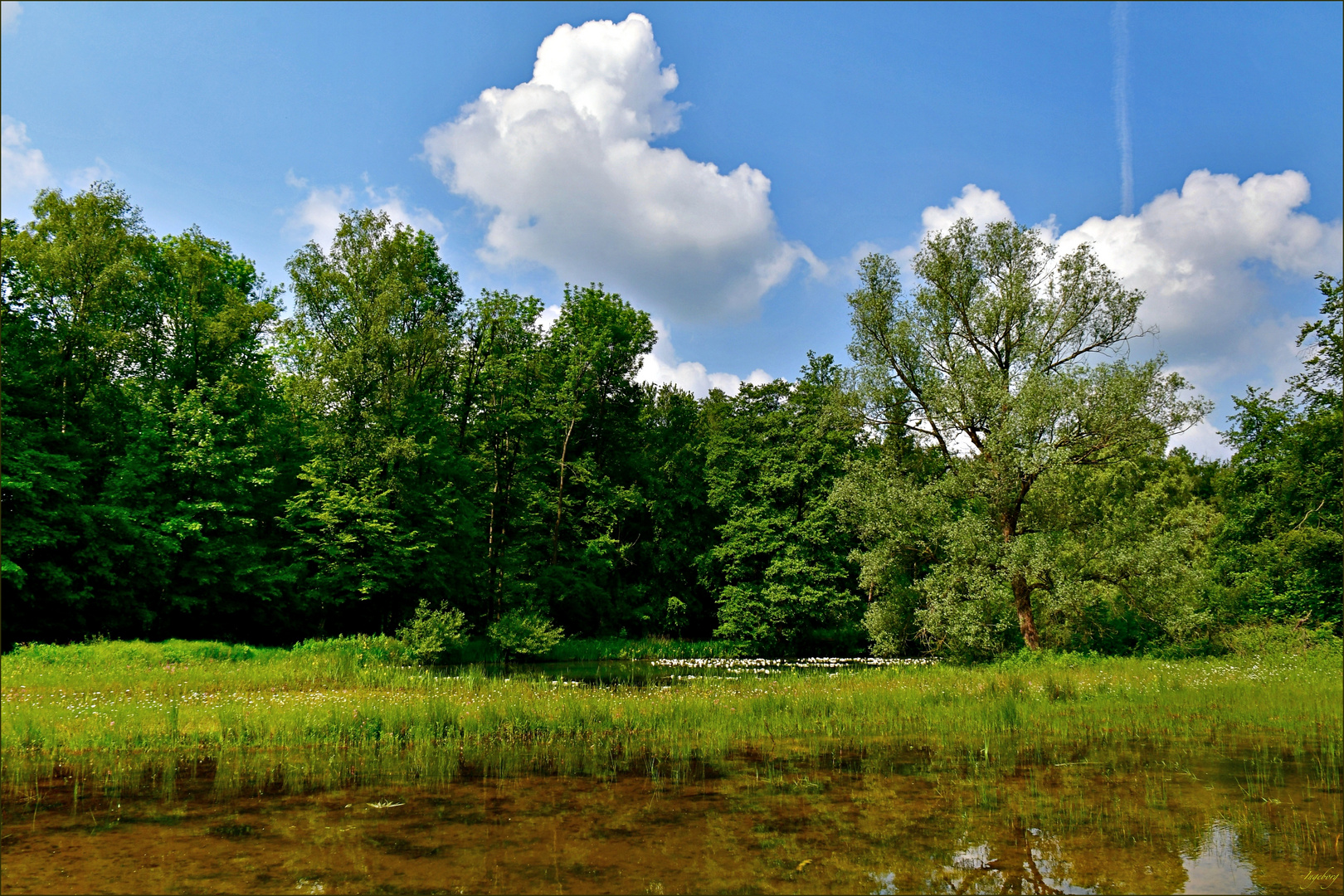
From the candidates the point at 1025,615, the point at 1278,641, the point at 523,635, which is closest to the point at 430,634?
the point at 523,635

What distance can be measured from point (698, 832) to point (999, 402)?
21255 millimetres

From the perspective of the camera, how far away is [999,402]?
81.4ft

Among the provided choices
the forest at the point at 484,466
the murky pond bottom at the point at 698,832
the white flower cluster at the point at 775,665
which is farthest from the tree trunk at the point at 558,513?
the murky pond bottom at the point at 698,832

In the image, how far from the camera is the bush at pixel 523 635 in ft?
98.8

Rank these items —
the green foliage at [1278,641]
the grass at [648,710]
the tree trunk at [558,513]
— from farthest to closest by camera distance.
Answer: the tree trunk at [558,513] < the grass at [648,710] < the green foliage at [1278,641]

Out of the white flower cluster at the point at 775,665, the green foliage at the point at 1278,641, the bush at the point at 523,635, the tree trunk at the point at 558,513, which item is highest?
the tree trunk at the point at 558,513

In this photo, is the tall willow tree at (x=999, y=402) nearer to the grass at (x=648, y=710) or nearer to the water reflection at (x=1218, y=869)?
the grass at (x=648, y=710)

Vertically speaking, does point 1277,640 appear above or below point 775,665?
above

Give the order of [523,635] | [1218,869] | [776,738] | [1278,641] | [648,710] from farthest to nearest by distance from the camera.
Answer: [523,635] → [648,710] → [1278,641] → [776,738] → [1218,869]

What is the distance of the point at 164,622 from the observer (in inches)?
1063

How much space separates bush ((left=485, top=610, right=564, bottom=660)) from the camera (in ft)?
98.8

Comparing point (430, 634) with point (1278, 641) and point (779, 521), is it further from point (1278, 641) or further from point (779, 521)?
point (1278, 641)

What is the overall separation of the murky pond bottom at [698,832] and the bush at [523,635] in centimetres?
2019

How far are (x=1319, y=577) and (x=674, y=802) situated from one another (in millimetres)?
22461
